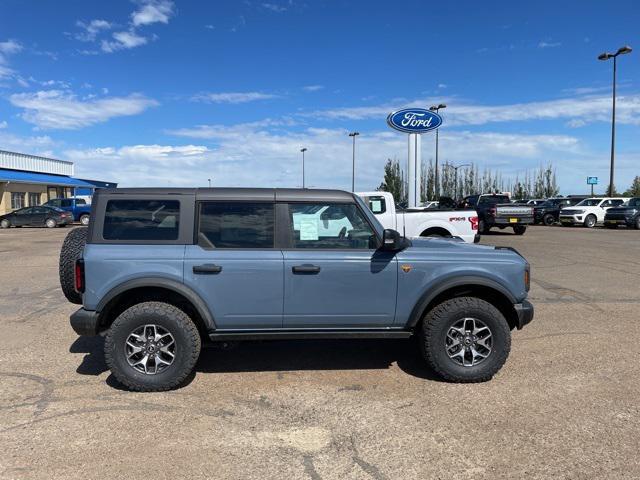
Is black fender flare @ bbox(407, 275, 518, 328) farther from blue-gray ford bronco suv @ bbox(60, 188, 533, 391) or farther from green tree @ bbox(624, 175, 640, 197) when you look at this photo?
Answer: green tree @ bbox(624, 175, 640, 197)

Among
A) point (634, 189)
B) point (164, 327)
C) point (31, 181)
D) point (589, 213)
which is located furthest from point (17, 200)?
point (634, 189)

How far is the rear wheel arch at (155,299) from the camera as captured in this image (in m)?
4.40

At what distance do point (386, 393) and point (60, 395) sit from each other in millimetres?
2805

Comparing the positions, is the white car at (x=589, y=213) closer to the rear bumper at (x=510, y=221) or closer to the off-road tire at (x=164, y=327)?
the rear bumper at (x=510, y=221)

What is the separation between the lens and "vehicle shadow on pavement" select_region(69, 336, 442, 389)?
511 cm

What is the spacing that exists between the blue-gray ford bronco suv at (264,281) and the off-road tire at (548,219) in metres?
31.0

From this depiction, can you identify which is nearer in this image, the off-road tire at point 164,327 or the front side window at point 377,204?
the off-road tire at point 164,327

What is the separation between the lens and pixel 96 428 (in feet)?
12.4

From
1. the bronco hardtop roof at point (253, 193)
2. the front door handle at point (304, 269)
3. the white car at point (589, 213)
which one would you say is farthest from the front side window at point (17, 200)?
the front door handle at point (304, 269)

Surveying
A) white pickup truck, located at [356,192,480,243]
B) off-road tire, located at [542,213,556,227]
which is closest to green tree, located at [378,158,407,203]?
off-road tire, located at [542,213,556,227]

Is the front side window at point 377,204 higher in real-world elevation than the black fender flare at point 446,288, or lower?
higher

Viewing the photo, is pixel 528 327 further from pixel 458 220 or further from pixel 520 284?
pixel 458 220

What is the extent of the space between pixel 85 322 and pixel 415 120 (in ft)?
50.7

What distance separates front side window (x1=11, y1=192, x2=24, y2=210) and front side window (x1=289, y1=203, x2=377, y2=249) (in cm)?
4258
